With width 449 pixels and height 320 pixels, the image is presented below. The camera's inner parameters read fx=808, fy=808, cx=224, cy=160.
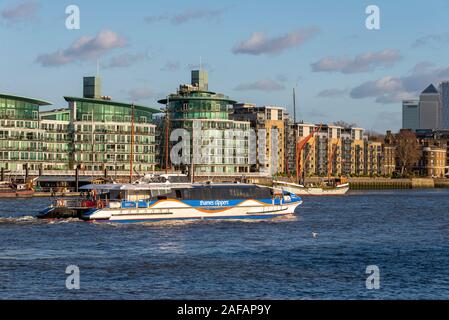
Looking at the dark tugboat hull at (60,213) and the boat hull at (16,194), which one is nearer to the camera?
the dark tugboat hull at (60,213)

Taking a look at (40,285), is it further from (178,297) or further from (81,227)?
(81,227)

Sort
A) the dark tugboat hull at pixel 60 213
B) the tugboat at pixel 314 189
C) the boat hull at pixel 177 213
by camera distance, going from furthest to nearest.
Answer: the tugboat at pixel 314 189 → the dark tugboat hull at pixel 60 213 → the boat hull at pixel 177 213

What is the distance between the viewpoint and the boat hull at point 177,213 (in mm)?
80188

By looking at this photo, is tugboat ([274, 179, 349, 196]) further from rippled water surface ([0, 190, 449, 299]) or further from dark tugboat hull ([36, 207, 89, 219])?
rippled water surface ([0, 190, 449, 299])

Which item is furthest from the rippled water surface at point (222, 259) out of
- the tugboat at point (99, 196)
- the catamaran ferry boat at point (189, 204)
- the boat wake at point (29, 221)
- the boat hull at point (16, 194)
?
the boat hull at point (16, 194)

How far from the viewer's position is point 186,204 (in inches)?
3255

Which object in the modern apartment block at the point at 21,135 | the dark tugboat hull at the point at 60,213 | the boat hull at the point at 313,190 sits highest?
the modern apartment block at the point at 21,135

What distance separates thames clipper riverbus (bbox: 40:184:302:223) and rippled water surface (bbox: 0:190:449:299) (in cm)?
226

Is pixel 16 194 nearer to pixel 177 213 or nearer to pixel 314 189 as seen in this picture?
pixel 314 189

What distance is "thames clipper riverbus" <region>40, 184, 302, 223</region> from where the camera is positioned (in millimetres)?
80688

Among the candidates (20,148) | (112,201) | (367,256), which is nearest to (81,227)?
(112,201)

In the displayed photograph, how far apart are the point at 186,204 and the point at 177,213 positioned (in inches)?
51.1

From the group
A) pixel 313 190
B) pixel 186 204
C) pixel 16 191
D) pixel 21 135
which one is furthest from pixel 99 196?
pixel 21 135

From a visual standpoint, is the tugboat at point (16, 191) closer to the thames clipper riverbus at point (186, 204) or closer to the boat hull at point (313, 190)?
the boat hull at point (313, 190)
